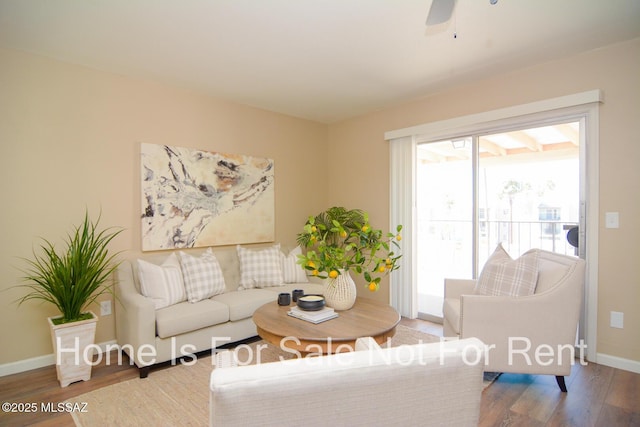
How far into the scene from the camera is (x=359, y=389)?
83 centimetres

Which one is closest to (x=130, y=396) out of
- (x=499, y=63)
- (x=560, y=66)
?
(x=499, y=63)

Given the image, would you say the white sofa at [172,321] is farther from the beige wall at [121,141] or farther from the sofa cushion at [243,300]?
the beige wall at [121,141]

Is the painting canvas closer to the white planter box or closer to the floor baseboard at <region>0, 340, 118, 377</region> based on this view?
the white planter box

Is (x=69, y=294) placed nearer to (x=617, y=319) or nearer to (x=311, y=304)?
(x=311, y=304)

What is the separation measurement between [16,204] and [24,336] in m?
1.05

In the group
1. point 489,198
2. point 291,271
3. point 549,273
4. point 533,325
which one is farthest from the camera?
point 291,271

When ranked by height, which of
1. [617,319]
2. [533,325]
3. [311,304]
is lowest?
[617,319]

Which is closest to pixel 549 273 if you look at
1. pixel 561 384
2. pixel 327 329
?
pixel 561 384

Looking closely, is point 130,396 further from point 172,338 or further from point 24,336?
point 24,336

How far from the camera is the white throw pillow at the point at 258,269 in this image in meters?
3.46

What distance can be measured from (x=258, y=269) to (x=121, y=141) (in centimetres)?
180

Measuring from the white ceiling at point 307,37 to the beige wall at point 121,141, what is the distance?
0.58ft

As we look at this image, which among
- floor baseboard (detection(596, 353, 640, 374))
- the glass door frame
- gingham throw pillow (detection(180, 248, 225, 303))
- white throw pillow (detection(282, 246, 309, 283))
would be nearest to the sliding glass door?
the glass door frame

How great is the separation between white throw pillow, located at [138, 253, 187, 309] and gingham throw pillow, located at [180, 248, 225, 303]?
0.25 feet
